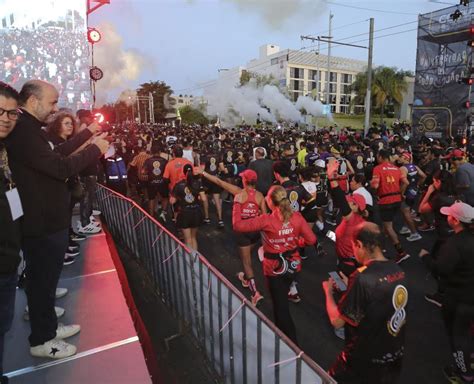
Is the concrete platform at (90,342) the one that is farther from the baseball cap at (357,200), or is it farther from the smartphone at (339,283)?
the baseball cap at (357,200)

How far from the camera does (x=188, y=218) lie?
20.4 ft

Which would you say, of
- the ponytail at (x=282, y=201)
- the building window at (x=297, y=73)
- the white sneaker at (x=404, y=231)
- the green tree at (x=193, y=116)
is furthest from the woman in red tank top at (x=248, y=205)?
the building window at (x=297, y=73)

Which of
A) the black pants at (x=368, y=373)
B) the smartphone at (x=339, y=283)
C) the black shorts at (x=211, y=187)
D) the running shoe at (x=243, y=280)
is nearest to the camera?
the black pants at (x=368, y=373)

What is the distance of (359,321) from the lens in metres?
2.44

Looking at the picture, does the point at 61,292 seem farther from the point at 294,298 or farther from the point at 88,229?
the point at 294,298

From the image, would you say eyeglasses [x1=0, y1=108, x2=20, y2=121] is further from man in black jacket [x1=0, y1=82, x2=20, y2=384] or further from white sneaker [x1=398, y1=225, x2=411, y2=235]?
white sneaker [x1=398, y1=225, x2=411, y2=235]

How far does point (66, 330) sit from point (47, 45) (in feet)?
19.0

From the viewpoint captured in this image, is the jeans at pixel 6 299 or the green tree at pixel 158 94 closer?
the jeans at pixel 6 299

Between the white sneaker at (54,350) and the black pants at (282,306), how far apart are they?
→ 1947mm

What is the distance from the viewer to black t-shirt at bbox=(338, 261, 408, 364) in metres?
2.40

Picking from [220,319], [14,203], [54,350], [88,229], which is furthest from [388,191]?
[14,203]

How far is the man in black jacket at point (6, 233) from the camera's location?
2002 mm

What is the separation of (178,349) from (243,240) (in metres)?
1.75

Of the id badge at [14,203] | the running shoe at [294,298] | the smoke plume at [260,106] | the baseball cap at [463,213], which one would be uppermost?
the smoke plume at [260,106]
